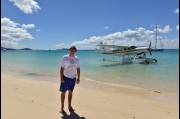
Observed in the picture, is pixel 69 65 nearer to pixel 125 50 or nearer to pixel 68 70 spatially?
pixel 68 70

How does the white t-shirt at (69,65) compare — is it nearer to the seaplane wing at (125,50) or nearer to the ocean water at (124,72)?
the ocean water at (124,72)

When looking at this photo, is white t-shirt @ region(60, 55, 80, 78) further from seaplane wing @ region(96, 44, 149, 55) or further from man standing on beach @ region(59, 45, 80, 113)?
seaplane wing @ region(96, 44, 149, 55)

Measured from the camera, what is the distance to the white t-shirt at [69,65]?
17.9ft

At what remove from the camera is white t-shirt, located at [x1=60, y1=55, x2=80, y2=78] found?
5.46 meters

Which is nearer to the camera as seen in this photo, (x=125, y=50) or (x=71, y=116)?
(x=71, y=116)

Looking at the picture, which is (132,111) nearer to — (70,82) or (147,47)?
(70,82)

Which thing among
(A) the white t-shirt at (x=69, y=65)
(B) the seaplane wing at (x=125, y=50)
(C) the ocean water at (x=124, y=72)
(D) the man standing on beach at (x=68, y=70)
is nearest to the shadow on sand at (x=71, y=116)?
(D) the man standing on beach at (x=68, y=70)

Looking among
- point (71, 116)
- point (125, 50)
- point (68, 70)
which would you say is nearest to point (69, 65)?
point (68, 70)

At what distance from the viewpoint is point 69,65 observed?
5.49 m

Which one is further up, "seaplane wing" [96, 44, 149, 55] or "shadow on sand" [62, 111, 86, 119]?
"seaplane wing" [96, 44, 149, 55]

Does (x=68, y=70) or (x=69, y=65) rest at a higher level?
(x=69, y=65)

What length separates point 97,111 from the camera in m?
5.57

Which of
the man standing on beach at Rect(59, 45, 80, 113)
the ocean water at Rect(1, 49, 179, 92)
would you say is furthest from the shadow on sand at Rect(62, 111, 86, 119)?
the ocean water at Rect(1, 49, 179, 92)

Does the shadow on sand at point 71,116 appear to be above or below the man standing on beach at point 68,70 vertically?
→ below
